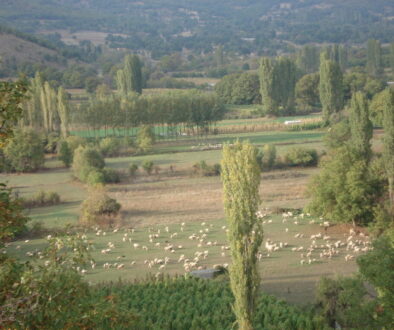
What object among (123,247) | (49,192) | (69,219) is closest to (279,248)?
(123,247)

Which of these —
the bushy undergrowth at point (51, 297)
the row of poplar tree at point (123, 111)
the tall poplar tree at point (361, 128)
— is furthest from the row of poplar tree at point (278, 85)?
the bushy undergrowth at point (51, 297)

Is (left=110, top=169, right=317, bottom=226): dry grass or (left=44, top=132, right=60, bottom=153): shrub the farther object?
(left=44, top=132, right=60, bottom=153): shrub

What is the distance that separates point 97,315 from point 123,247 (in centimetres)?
2302

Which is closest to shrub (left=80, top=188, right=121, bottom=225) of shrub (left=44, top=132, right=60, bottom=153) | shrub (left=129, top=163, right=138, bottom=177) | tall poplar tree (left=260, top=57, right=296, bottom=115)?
shrub (left=129, top=163, right=138, bottom=177)

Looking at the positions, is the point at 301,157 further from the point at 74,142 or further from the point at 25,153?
the point at 25,153

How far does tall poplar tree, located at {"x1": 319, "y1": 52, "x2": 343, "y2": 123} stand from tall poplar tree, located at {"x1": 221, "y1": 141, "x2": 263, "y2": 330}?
65.1 metres

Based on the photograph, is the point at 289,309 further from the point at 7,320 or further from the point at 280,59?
the point at 280,59

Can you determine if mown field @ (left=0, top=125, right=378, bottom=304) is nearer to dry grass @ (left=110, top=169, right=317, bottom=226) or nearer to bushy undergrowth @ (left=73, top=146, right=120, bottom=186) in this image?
dry grass @ (left=110, top=169, right=317, bottom=226)

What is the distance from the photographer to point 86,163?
166 ft

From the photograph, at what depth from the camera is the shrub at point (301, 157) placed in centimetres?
5416

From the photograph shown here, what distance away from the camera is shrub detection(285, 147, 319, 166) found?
54.2 metres

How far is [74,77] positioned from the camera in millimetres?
121812

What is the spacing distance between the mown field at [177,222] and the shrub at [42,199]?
808 millimetres

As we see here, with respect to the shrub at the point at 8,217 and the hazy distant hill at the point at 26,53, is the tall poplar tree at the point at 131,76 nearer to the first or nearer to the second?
the hazy distant hill at the point at 26,53
